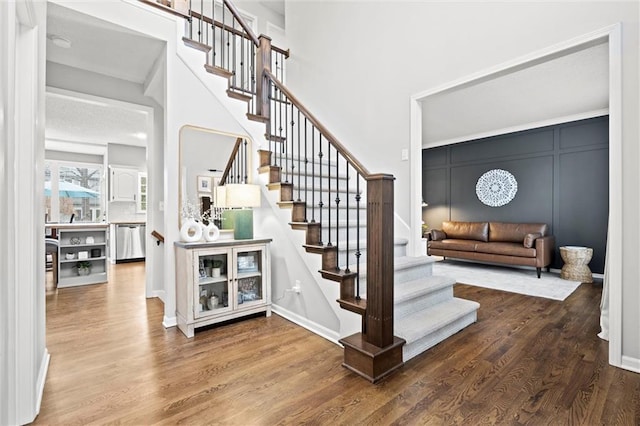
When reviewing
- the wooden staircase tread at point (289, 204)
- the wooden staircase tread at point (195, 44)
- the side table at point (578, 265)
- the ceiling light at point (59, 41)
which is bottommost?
the side table at point (578, 265)

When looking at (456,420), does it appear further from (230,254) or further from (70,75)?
(70,75)

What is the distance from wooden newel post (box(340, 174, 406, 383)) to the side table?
4.19 m

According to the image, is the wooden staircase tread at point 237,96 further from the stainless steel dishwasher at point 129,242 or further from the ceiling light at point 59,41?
the stainless steel dishwasher at point 129,242

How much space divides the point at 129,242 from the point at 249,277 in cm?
518

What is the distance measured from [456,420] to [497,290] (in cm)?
302

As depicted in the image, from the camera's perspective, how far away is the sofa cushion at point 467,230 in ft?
19.7

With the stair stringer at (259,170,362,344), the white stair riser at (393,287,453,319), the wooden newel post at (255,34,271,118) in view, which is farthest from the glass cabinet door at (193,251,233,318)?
the wooden newel post at (255,34,271,118)

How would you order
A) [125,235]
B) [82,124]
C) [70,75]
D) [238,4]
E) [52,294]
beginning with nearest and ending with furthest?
[70,75] < [52,294] < [238,4] < [82,124] < [125,235]

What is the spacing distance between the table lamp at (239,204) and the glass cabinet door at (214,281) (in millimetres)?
346

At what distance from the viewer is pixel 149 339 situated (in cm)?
261

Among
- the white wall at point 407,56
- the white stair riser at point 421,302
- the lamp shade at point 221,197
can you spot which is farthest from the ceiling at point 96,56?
the white stair riser at point 421,302

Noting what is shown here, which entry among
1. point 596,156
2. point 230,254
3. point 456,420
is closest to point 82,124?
point 230,254

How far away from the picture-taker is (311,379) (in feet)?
6.44

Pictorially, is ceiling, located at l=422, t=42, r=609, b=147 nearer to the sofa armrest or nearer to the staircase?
the staircase
